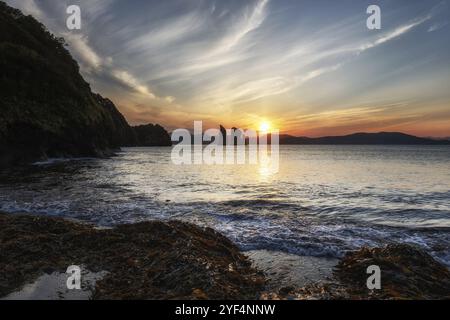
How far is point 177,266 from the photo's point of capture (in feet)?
22.4

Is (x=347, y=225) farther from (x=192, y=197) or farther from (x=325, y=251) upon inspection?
(x=192, y=197)

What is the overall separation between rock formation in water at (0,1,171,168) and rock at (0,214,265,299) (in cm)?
3404

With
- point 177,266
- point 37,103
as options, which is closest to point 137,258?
point 177,266

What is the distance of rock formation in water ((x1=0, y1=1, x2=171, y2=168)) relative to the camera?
4085 centimetres

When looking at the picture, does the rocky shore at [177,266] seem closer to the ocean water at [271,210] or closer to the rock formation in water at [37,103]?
the ocean water at [271,210]

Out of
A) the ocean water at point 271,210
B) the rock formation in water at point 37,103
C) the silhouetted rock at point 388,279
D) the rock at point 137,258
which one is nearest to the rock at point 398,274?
the silhouetted rock at point 388,279

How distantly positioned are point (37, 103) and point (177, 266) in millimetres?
50118

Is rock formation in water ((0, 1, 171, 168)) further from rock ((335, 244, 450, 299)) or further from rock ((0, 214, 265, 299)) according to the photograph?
rock ((335, 244, 450, 299))

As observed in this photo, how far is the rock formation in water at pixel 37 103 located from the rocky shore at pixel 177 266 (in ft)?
114

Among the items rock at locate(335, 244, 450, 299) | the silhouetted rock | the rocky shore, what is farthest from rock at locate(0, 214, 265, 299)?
rock at locate(335, 244, 450, 299)

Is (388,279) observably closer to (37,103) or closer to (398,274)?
(398,274)

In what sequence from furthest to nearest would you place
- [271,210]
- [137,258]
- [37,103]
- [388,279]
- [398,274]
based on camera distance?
[37,103]
[271,210]
[137,258]
[398,274]
[388,279]

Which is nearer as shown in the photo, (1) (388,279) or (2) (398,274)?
(1) (388,279)
